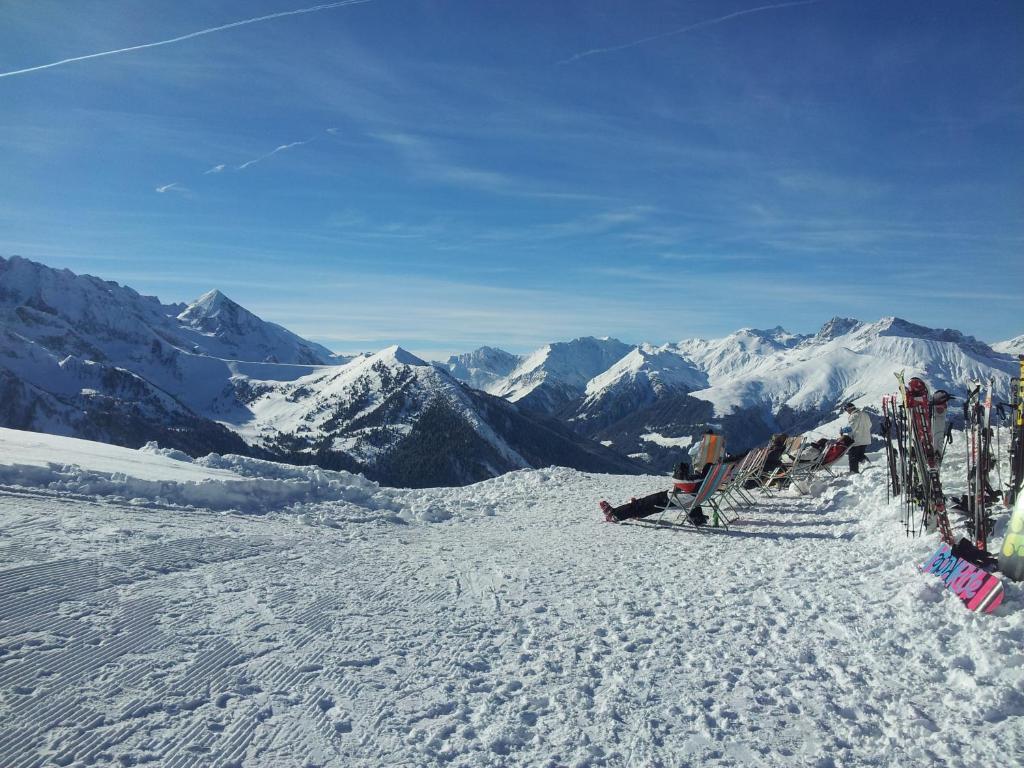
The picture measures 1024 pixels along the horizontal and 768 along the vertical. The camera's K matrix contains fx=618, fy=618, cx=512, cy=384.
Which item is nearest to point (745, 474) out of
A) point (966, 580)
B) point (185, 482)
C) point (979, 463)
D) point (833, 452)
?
point (833, 452)

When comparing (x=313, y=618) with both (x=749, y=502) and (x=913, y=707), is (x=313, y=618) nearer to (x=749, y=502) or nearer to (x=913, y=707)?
(x=913, y=707)

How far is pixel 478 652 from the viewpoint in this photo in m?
7.03

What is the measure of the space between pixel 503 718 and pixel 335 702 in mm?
1581

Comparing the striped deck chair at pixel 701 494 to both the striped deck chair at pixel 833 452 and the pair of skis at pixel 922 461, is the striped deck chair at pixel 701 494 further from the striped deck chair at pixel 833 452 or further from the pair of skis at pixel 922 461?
the striped deck chair at pixel 833 452

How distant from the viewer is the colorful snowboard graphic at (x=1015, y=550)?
7.75 metres

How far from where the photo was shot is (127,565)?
28.9 ft

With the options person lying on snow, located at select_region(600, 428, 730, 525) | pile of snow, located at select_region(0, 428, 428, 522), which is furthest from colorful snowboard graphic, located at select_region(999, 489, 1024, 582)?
pile of snow, located at select_region(0, 428, 428, 522)

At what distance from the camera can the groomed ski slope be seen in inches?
205

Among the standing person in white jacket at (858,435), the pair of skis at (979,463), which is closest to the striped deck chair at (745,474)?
the standing person in white jacket at (858,435)

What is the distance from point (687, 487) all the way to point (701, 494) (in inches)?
14.3

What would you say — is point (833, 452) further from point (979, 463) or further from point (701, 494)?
point (979, 463)

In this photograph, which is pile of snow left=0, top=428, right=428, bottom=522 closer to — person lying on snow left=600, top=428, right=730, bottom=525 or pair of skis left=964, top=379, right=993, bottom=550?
person lying on snow left=600, top=428, right=730, bottom=525

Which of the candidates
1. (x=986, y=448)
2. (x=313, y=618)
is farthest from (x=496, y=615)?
(x=986, y=448)

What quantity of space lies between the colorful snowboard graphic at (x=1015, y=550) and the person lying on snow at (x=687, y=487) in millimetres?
6851
